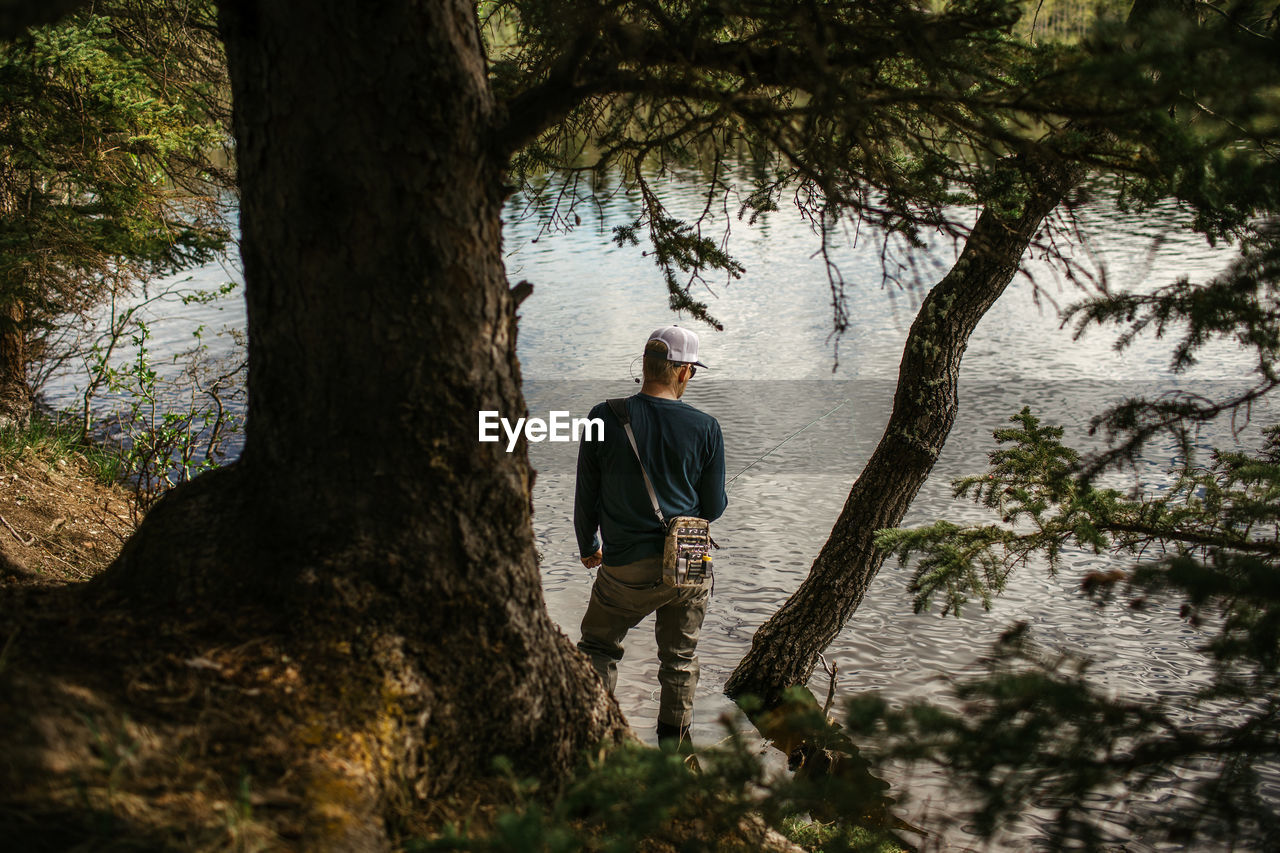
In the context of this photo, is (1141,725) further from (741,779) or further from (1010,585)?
(1010,585)

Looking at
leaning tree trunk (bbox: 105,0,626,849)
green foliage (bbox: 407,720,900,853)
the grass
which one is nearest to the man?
leaning tree trunk (bbox: 105,0,626,849)

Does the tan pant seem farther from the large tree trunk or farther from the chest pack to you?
the large tree trunk

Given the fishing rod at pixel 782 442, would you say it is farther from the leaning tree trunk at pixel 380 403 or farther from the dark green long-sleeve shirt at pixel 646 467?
the leaning tree trunk at pixel 380 403

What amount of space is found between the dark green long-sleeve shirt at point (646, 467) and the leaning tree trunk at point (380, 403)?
1784 millimetres

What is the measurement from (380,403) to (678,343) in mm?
2157

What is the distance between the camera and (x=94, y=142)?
6168 millimetres

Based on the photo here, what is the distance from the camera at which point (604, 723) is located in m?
2.79

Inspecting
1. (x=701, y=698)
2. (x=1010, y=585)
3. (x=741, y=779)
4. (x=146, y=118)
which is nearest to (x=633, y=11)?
(x=741, y=779)

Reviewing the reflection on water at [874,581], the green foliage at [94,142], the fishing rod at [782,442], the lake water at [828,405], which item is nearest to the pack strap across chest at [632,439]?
the lake water at [828,405]

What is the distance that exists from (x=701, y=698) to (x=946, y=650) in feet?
5.88

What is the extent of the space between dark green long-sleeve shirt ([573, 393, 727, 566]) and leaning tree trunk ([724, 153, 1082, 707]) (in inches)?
43.5

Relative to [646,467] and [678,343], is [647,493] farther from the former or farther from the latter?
[678,343]

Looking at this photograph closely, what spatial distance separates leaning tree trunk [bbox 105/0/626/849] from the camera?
7.25 feet

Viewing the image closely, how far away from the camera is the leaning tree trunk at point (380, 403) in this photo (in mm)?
2209
